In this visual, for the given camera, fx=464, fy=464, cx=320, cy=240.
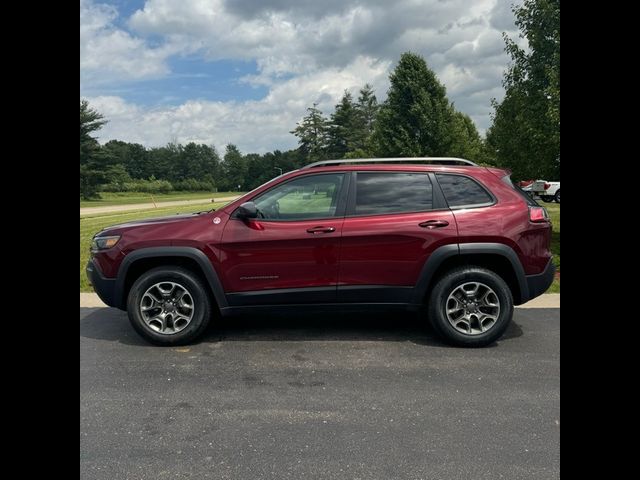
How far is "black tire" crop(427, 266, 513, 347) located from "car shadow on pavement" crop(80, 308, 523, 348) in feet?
0.57

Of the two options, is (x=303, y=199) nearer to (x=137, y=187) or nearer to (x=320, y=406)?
(x=320, y=406)

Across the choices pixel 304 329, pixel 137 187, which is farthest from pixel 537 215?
pixel 137 187

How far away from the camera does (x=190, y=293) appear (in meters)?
4.44

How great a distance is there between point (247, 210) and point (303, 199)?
0.61m

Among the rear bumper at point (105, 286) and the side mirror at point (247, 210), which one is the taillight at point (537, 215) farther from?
the rear bumper at point (105, 286)

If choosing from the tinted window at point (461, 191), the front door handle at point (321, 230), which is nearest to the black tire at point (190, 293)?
the front door handle at point (321, 230)

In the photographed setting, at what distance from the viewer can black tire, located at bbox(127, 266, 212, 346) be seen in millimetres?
4426

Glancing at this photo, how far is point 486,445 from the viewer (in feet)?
8.99

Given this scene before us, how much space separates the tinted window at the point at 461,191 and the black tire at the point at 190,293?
253 cm

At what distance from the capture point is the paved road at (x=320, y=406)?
102 inches

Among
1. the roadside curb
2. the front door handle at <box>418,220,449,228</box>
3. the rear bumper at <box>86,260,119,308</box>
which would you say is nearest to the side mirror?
the rear bumper at <box>86,260,119,308</box>

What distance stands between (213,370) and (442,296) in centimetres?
218
